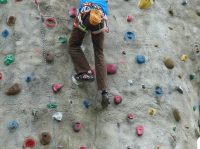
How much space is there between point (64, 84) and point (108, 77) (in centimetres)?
73

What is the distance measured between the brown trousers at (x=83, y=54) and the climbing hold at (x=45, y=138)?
0.94 meters

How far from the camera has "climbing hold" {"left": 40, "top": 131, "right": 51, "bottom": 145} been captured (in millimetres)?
3354

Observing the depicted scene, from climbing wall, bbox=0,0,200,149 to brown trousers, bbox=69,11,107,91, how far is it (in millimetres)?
141

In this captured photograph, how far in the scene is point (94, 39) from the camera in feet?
12.4

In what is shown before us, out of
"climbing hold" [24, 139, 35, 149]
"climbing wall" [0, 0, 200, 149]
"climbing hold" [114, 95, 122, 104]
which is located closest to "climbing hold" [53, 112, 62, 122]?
"climbing wall" [0, 0, 200, 149]

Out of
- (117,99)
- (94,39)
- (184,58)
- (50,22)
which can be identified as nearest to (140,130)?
(117,99)

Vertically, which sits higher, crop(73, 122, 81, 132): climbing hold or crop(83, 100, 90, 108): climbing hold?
crop(83, 100, 90, 108): climbing hold

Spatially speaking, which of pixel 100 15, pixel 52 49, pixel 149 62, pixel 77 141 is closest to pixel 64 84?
pixel 52 49

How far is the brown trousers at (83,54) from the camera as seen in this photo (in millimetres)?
3650

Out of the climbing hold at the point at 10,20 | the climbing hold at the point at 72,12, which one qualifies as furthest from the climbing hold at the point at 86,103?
the climbing hold at the point at 10,20

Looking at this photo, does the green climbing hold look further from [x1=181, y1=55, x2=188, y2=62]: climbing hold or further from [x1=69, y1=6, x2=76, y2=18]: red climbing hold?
[x1=181, y1=55, x2=188, y2=62]: climbing hold

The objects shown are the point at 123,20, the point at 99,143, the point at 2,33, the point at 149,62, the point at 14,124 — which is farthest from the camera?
the point at 123,20

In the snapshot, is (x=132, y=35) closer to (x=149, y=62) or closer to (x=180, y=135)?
(x=149, y=62)

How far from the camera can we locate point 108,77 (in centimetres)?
407
